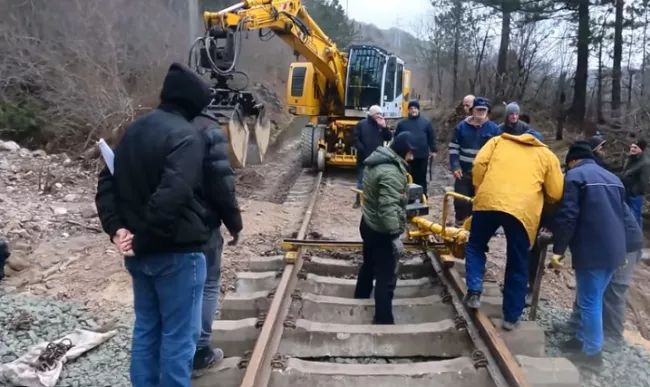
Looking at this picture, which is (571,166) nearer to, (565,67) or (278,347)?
(278,347)

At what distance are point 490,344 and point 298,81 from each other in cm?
1173

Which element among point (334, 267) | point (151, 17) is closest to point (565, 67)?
point (151, 17)

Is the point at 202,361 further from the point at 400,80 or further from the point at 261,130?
the point at 400,80

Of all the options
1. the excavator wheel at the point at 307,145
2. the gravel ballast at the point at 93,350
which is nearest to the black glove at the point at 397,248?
the gravel ballast at the point at 93,350

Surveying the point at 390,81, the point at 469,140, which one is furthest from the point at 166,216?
the point at 390,81

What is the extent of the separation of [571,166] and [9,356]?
459 centimetres

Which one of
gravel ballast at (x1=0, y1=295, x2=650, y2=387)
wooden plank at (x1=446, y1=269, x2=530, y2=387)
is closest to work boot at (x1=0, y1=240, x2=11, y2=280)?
gravel ballast at (x1=0, y1=295, x2=650, y2=387)

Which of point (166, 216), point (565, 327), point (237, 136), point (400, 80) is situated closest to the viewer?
point (166, 216)

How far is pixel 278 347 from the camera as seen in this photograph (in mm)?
4457

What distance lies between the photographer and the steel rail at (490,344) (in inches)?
152

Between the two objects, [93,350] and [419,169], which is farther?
[419,169]

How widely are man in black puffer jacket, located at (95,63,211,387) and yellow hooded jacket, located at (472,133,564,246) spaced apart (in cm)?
236

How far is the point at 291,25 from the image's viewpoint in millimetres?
12188

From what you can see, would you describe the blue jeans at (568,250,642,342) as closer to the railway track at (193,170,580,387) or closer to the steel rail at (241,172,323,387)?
the railway track at (193,170,580,387)
